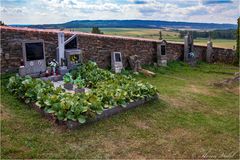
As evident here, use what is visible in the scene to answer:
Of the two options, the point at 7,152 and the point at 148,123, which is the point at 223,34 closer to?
the point at 148,123

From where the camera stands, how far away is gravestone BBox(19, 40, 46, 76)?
447 inches

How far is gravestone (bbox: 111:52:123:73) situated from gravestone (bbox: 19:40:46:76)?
15.3 feet

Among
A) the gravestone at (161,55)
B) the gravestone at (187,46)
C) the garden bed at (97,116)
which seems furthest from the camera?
the gravestone at (187,46)

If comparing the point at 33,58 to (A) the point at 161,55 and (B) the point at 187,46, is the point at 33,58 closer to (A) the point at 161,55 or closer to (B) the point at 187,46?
(A) the point at 161,55

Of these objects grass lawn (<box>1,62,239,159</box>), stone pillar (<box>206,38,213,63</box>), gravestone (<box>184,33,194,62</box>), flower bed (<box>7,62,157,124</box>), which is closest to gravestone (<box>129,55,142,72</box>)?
flower bed (<box>7,62,157,124</box>)

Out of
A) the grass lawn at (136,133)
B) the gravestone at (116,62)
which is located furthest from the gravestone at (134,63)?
the grass lawn at (136,133)

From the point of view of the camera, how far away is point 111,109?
8414 millimetres

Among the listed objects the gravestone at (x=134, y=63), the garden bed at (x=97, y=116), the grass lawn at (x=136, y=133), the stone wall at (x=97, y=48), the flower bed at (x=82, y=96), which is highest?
the stone wall at (x=97, y=48)

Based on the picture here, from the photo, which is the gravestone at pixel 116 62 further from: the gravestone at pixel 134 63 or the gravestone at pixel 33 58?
the gravestone at pixel 33 58

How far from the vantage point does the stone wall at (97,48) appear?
1149 centimetres

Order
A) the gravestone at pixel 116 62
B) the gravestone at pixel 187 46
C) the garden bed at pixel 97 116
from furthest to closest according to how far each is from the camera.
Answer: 1. the gravestone at pixel 187 46
2. the gravestone at pixel 116 62
3. the garden bed at pixel 97 116

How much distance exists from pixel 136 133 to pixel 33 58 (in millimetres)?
6249

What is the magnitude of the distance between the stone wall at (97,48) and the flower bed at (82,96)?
214cm

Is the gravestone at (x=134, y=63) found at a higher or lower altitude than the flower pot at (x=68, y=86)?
higher
